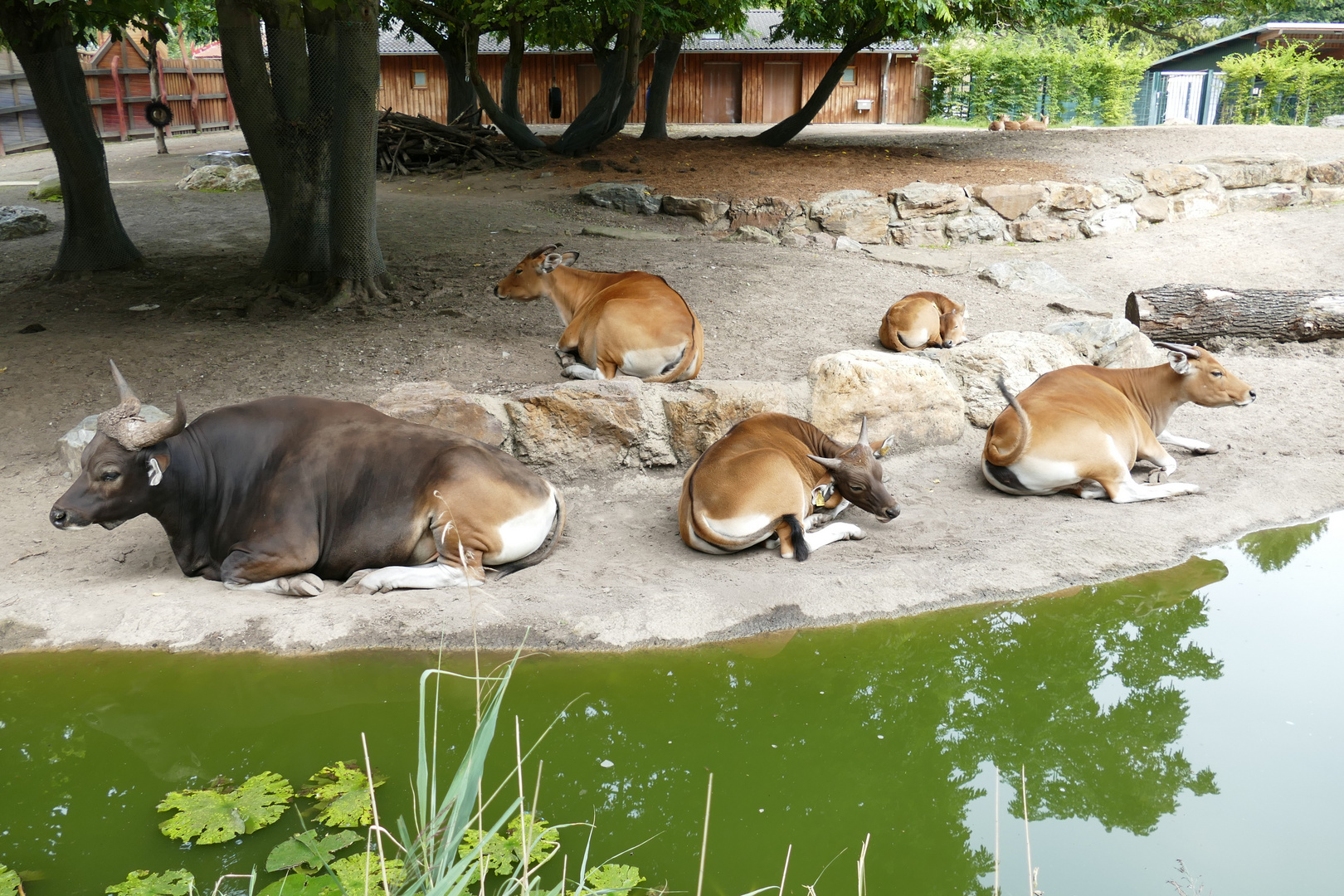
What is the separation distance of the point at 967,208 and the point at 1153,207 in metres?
2.85

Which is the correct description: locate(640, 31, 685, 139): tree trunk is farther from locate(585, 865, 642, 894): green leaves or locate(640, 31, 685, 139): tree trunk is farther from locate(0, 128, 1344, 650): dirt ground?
locate(585, 865, 642, 894): green leaves

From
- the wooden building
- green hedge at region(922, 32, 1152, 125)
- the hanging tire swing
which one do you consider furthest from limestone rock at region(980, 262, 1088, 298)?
→ green hedge at region(922, 32, 1152, 125)

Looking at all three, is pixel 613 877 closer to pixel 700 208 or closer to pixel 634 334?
pixel 634 334

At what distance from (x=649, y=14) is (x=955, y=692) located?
12946 mm

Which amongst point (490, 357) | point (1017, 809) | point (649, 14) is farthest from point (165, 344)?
point (649, 14)

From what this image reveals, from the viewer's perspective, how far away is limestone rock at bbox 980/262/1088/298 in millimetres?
10719

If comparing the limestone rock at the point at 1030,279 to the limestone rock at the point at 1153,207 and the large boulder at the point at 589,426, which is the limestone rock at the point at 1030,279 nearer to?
the limestone rock at the point at 1153,207

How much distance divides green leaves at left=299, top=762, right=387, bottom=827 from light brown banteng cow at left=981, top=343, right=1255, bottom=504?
4.04 meters

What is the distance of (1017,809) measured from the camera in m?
3.88

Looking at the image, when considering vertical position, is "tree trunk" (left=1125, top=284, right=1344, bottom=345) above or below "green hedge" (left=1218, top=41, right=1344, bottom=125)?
below

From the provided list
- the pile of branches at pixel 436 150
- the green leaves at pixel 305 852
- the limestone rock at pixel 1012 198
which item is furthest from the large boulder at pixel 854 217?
the green leaves at pixel 305 852

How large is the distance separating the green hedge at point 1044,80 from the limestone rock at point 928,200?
20.6 metres

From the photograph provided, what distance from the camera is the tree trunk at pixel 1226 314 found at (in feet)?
30.1

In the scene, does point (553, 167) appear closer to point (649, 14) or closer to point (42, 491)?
point (649, 14)
